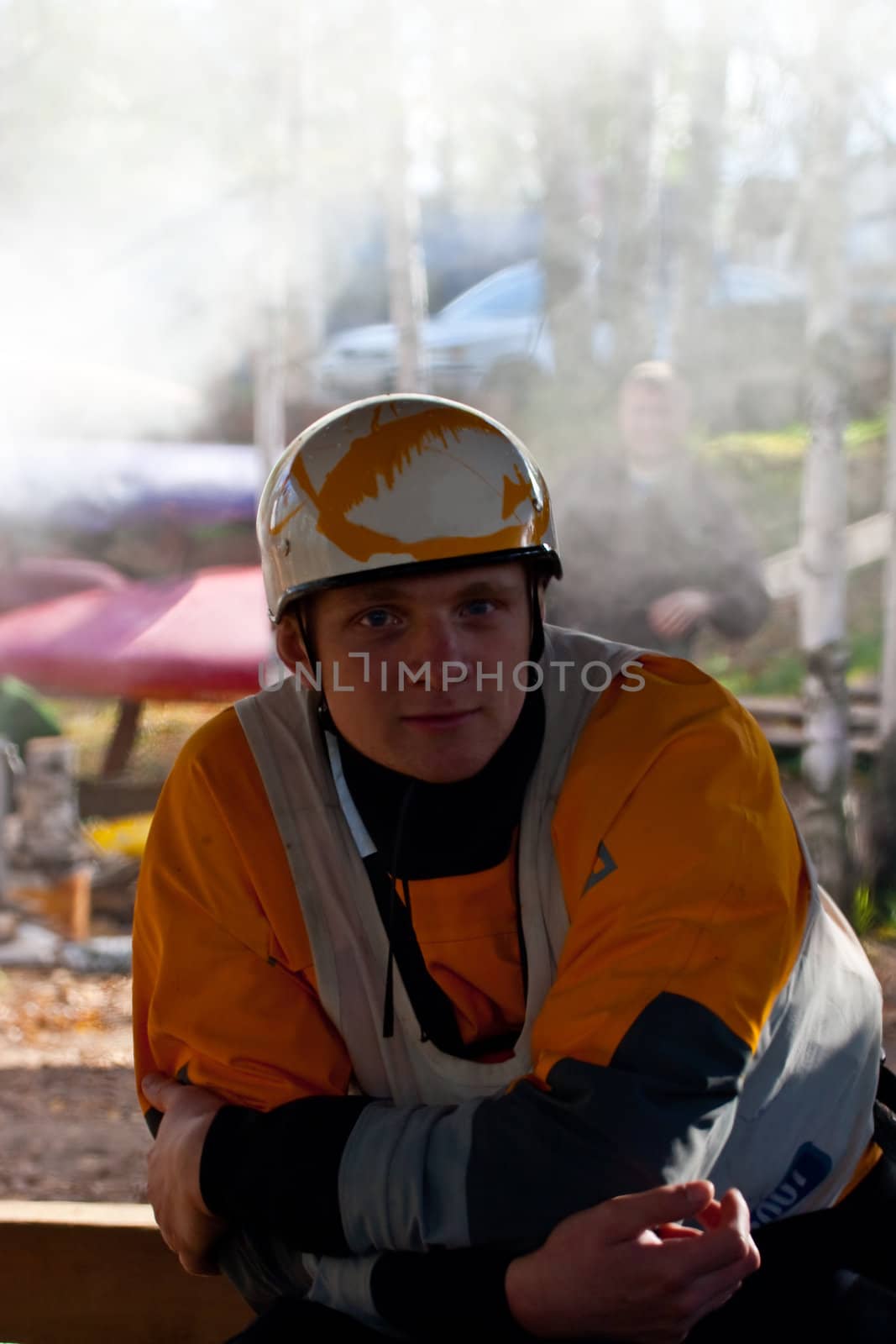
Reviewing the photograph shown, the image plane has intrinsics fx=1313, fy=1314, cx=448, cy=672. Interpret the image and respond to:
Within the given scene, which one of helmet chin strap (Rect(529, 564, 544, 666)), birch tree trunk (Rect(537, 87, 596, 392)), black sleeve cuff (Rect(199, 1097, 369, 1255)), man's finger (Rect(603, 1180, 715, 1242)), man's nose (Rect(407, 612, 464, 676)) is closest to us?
man's finger (Rect(603, 1180, 715, 1242))

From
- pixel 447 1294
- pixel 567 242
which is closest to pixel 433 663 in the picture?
pixel 447 1294

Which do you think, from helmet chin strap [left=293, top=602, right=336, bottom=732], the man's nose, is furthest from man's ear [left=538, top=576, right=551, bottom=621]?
helmet chin strap [left=293, top=602, right=336, bottom=732]

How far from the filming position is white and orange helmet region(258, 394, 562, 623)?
1.55m

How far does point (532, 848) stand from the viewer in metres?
1.53

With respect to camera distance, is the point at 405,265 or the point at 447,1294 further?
the point at 405,265

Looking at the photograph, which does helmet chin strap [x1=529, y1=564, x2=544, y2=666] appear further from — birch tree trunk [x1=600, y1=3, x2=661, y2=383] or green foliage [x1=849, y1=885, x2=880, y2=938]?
green foliage [x1=849, y1=885, x2=880, y2=938]

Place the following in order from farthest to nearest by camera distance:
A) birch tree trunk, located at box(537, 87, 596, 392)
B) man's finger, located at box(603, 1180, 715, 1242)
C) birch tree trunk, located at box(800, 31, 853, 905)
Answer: birch tree trunk, located at box(537, 87, 596, 392) → birch tree trunk, located at box(800, 31, 853, 905) → man's finger, located at box(603, 1180, 715, 1242)

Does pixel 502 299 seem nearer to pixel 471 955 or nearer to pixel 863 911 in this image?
A: pixel 863 911

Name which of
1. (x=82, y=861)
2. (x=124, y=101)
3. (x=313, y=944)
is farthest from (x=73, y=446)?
(x=313, y=944)

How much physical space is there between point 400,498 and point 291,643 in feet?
0.88

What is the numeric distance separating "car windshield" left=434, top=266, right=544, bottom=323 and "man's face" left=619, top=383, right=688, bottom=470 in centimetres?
54

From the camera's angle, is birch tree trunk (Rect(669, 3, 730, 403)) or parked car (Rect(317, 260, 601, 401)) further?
parked car (Rect(317, 260, 601, 401))

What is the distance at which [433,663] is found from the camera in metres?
1.54

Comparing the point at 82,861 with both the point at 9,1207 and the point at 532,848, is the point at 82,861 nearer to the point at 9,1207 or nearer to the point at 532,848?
the point at 9,1207
